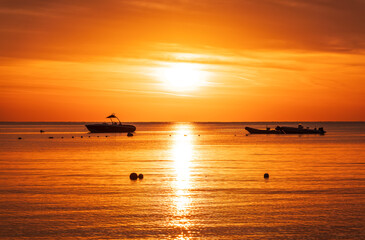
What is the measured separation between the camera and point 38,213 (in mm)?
27531

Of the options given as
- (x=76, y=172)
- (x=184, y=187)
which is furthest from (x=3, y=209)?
Answer: (x=76, y=172)

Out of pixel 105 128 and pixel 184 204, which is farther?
pixel 105 128

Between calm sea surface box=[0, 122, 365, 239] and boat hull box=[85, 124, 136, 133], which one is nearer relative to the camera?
calm sea surface box=[0, 122, 365, 239]

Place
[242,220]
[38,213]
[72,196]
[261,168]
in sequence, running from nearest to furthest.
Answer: [242,220]
[38,213]
[72,196]
[261,168]

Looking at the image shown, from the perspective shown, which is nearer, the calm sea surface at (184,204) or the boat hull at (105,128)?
the calm sea surface at (184,204)

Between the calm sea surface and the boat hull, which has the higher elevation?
the boat hull

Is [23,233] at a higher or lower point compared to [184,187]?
lower

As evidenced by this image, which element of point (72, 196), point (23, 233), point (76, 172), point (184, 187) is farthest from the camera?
point (76, 172)

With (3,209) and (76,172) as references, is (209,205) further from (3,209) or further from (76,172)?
(76,172)

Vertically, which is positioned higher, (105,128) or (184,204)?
(105,128)

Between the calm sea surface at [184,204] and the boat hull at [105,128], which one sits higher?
the boat hull at [105,128]

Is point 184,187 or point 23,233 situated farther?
point 184,187

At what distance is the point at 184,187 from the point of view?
125ft

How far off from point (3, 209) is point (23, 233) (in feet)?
20.5
